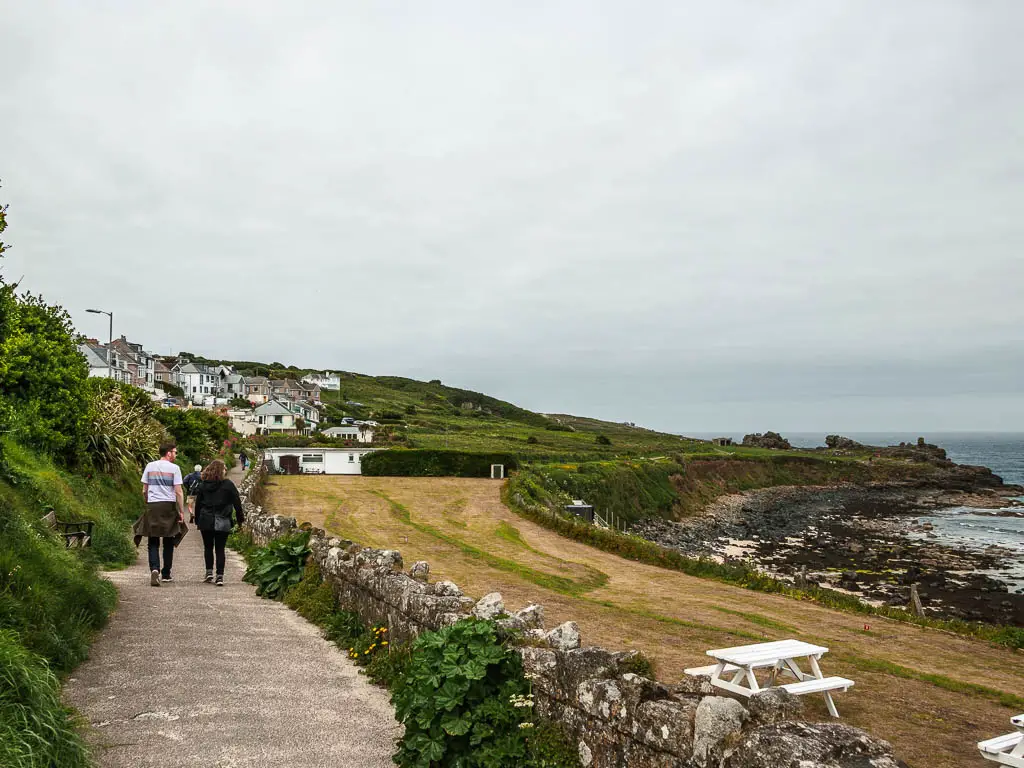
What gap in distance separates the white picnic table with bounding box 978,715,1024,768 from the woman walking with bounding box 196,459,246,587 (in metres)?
10.7

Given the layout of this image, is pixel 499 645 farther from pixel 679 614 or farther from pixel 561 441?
pixel 561 441

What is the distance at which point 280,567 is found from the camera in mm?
12016

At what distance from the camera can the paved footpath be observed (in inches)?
223

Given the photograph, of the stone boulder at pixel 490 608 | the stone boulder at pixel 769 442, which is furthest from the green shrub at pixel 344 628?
the stone boulder at pixel 769 442

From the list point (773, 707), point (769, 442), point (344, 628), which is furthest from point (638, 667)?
point (769, 442)

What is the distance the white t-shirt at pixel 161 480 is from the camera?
450 inches

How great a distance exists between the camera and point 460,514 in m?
36.1

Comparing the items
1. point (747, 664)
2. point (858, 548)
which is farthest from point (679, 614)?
point (858, 548)

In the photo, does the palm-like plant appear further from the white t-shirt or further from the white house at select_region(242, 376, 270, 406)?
the white house at select_region(242, 376, 270, 406)

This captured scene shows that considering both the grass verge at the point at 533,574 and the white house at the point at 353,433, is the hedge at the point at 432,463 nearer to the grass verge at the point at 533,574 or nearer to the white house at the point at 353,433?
the grass verge at the point at 533,574

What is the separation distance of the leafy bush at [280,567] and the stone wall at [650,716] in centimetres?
517

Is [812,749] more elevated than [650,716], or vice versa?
[812,749]

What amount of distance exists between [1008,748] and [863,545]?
47788 millimetres

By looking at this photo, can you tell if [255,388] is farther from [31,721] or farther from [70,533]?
[31,721]
